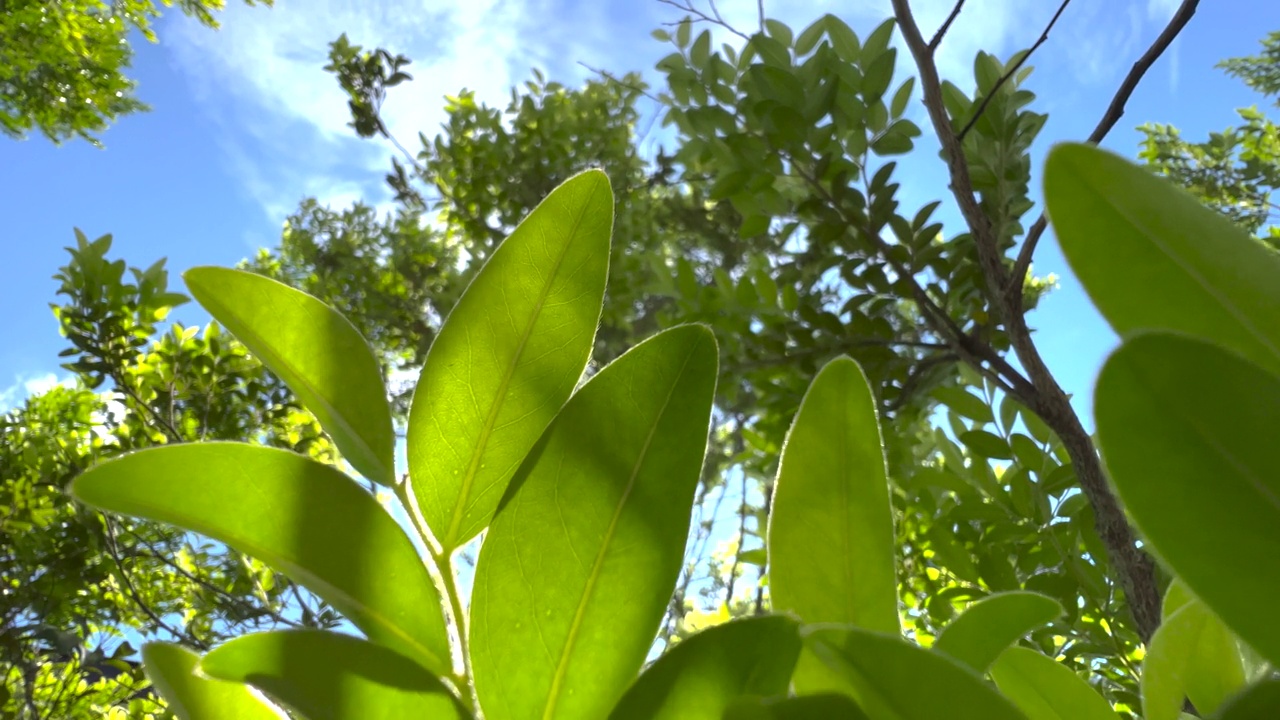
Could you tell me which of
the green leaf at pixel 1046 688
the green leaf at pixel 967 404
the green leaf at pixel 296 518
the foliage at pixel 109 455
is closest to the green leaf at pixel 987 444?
the green leaf at pixel 967 404

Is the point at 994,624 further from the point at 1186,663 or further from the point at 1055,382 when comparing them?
the point at 1055,382

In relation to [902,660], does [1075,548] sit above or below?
above

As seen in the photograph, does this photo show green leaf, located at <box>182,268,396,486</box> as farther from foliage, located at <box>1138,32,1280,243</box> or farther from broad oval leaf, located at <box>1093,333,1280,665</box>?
foliage, located at <box>1138,32,1280,243</box>

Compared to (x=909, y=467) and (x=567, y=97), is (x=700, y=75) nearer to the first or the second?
(x=909, y=467)

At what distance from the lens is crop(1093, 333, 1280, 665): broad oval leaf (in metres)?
0.13

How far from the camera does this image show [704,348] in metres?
0.23

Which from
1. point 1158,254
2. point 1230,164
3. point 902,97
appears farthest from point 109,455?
point 1230,164

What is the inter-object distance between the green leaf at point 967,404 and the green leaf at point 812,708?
884 millimetres

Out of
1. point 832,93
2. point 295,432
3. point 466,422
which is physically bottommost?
point 466,422

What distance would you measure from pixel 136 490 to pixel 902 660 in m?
0.21

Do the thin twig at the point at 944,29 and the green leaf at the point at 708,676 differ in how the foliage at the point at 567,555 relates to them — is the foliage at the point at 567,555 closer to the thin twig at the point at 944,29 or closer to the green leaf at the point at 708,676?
the green leaf at the point at 708,676

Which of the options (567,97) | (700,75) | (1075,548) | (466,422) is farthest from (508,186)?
(466,422)

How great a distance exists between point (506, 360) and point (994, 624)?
16cm

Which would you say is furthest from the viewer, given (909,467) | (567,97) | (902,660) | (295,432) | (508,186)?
(567,97)
